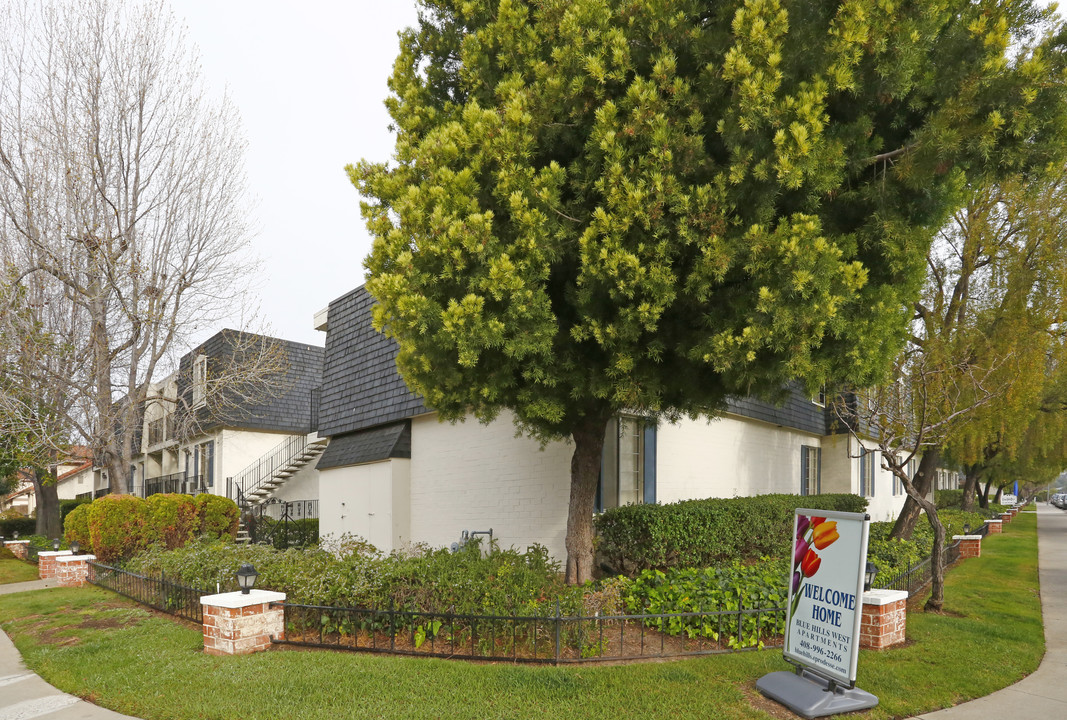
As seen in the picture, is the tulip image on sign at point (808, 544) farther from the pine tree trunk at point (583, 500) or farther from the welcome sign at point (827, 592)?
the pine tree trunk at point (583, 500)

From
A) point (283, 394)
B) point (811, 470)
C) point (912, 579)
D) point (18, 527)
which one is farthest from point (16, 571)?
point (811, 470)

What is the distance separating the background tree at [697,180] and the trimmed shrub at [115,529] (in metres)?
9.64

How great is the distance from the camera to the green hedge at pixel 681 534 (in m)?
9.69

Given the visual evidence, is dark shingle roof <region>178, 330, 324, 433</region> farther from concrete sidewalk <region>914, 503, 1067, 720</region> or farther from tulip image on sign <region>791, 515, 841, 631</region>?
concrete sidewalk <region>914, 503, 1067, 720</region>

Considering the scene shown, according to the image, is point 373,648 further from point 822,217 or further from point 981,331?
point 981,331

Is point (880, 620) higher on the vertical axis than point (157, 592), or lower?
higher

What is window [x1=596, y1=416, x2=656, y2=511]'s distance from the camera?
11.2 m

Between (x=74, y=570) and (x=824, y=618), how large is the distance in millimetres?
13346

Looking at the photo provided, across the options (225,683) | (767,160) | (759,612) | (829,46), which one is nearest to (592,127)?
(767,160)

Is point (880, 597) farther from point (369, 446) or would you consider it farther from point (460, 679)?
Result: point (369, 446)

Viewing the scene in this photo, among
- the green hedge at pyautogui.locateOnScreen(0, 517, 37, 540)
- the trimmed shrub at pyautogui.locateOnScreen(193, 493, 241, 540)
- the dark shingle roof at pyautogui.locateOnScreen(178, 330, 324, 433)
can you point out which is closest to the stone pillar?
the trimmed shrub at pyautogui.locateOnScreen(193, 493, 241, 540)

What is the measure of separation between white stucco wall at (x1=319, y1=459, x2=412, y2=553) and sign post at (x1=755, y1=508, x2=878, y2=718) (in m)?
8.34

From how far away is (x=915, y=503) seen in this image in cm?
1376

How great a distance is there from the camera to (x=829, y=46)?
17.8 ft
